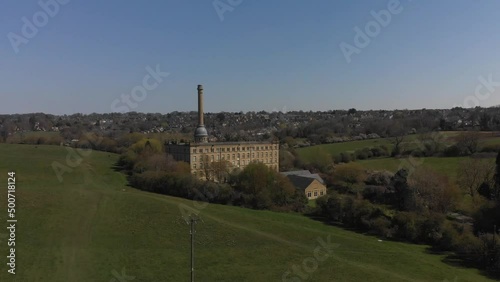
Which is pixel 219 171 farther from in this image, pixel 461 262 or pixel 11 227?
pixel 461 262

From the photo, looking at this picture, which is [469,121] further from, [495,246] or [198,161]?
[495,246]

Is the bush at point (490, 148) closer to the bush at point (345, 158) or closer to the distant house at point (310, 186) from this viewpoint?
the bush at point (345, 158)

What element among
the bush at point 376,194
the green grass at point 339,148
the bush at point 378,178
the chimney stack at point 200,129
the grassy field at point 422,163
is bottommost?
the bush at point 376,194

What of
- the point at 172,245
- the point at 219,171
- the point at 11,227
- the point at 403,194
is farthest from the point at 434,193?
Result: the point at 11,227

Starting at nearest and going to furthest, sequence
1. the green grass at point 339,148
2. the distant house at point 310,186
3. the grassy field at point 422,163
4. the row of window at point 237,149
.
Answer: the distant house at point 310,186 < the grassy field at point 422,163 < the row of window at point 237,149 < the green grass at point 339,148

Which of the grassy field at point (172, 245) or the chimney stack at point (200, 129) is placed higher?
the chimney stack at point (200, 129)

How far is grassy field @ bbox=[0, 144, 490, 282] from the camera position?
89.8 ft

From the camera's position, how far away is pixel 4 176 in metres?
59.3

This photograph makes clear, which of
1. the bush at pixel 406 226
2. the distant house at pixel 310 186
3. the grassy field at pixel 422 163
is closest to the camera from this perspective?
the bush at pixel 406 226

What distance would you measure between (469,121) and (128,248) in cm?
11429

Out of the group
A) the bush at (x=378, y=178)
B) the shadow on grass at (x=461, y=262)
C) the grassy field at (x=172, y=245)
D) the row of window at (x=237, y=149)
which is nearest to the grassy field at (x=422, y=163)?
the bush at (x=378, y=178)

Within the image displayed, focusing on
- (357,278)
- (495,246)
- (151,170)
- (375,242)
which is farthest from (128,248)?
(151,170)

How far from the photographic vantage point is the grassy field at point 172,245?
89.8 feet

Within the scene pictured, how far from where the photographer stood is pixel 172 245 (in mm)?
32719
